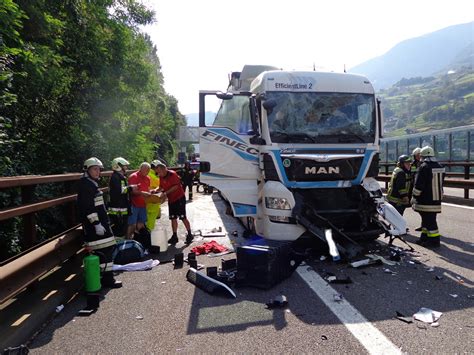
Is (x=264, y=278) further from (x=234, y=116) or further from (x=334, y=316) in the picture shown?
(x=234, y=116)

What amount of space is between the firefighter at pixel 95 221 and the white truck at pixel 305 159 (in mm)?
2220

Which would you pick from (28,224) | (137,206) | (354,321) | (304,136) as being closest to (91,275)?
(28,224)

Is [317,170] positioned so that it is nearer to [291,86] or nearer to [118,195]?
[291,86]

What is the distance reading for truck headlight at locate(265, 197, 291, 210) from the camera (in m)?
5.94

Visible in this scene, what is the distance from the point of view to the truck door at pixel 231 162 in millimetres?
6598

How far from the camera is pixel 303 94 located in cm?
644

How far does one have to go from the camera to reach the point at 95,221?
4.77 m

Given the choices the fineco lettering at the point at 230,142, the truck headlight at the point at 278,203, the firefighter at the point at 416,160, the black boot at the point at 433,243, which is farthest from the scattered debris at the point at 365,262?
the firefighter at the point at 416,160

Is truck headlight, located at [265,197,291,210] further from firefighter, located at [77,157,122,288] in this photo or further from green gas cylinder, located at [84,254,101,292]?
green gas cylinder, located at [84,254,101,292]

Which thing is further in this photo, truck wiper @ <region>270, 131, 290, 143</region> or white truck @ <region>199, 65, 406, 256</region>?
truck wiper @ <region>270, 131, 290, 143</region>

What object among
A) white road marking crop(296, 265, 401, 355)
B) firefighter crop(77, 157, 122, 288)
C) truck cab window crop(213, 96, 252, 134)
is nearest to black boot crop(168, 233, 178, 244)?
truck cab window crop(213, 96, 252, 134)

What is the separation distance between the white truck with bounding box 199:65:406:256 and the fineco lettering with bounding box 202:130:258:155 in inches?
0.7

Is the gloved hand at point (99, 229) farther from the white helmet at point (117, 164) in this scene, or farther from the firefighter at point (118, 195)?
the white helmet at point (117, 164)

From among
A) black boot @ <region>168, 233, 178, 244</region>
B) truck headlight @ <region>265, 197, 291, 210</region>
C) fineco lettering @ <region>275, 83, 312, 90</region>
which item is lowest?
black boot @ <region>168, 233, 178, 244</region>
